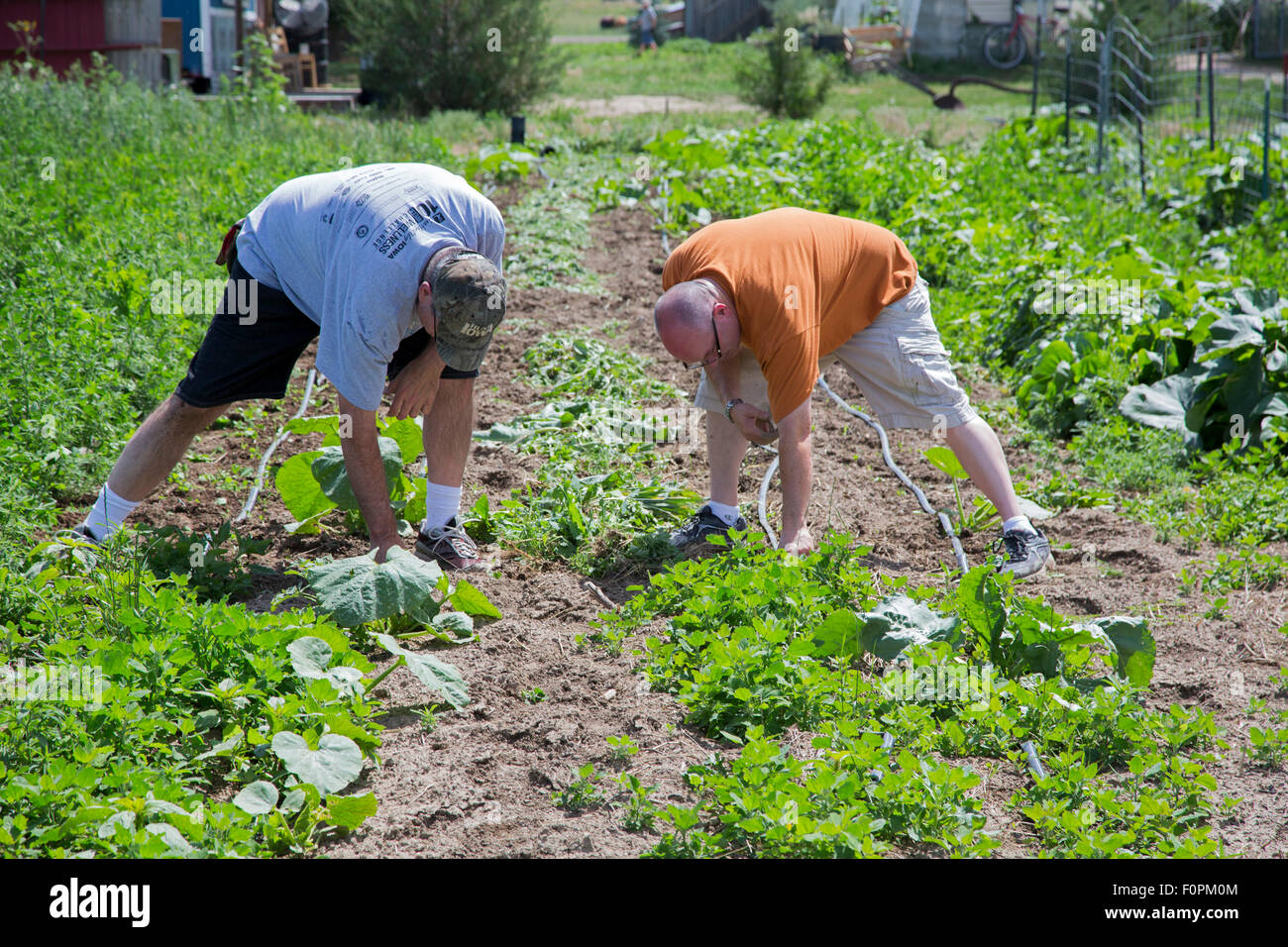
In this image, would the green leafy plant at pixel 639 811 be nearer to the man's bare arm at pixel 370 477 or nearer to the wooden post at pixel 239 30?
the man's bare arm at pixel 370 477

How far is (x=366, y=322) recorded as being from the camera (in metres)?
3.22

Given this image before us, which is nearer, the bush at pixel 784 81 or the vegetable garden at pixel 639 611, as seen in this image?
the vegetable garden at pixel 639 611

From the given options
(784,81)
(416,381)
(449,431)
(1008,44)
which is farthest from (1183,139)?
(1008,44)

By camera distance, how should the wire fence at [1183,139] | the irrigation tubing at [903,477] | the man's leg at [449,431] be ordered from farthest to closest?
the wire fence at [1183,139] → the irrigation tubing at [903,477] → the man's leg at [449,431]

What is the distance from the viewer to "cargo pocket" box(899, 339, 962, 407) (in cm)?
405

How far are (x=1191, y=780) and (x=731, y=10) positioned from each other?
3033 centimetres

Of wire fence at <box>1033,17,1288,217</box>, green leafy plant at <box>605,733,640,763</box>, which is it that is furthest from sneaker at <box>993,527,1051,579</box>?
wire fence at <box>1033,17,1288,217</box>

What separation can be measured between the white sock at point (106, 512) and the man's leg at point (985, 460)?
295cm

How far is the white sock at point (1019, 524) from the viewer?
4098mm

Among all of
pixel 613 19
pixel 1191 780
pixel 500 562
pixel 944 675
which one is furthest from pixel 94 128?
pixel 613 19
